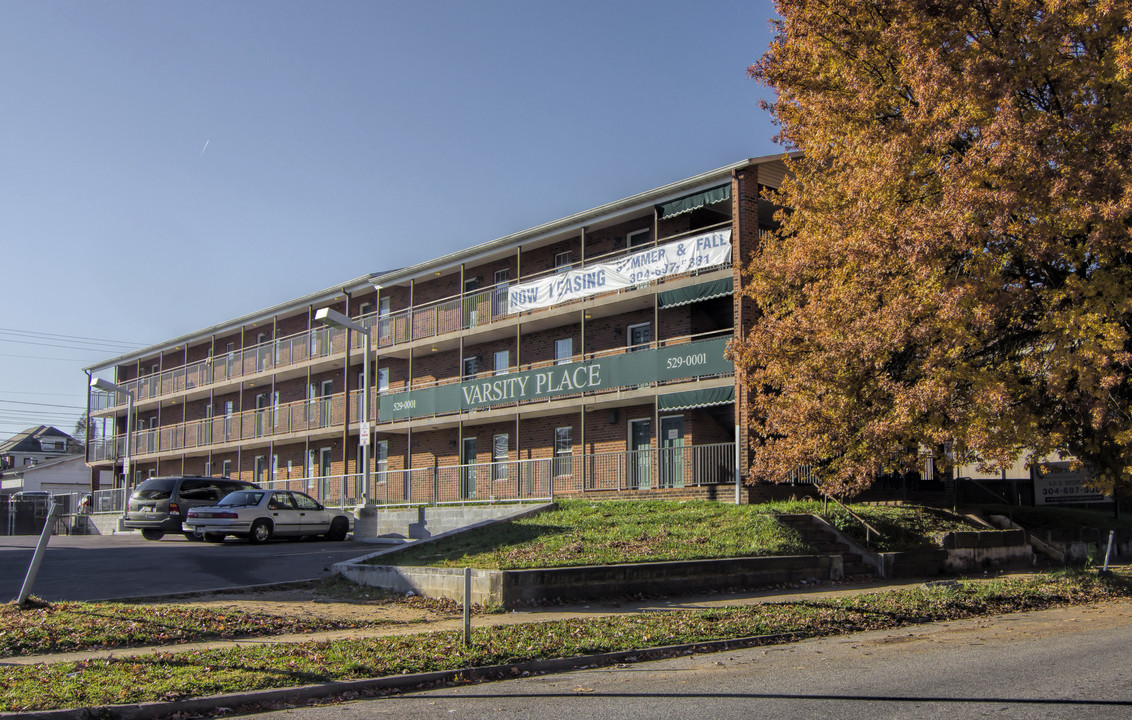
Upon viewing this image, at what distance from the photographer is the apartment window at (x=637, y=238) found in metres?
29.6

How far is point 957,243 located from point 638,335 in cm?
1570

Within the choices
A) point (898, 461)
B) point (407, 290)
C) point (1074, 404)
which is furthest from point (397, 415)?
point (1074, 404)

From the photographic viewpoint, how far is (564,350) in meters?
31.5

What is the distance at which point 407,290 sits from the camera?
125ft

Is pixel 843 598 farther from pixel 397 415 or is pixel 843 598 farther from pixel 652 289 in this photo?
pixel 397 415

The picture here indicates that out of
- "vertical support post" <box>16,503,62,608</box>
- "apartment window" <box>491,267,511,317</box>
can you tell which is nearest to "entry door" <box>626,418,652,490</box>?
"apartment window" <box>491,267,511,317</box>

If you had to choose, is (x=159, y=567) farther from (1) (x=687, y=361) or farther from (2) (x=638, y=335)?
(2) (x=638, y=335)

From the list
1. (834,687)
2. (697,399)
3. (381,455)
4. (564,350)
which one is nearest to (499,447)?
(564,350)

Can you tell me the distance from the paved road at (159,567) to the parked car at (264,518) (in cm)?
53

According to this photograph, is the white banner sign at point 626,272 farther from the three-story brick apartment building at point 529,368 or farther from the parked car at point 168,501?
the parked car at point 168,501

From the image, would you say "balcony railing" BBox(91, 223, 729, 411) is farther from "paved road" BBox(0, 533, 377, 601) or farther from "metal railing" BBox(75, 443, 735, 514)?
"paved road" BBox(0, 533, 377, 601)

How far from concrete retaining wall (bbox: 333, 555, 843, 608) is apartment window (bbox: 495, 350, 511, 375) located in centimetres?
1695

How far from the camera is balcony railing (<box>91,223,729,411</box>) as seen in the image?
3206cm

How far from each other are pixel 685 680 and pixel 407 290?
1207 inches
